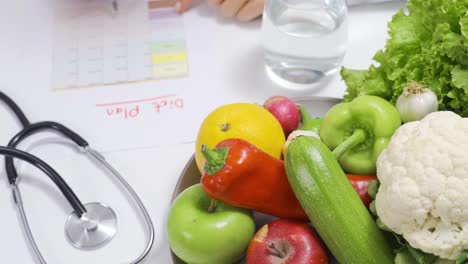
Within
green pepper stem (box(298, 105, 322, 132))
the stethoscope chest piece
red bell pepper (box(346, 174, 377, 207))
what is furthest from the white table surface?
red bell pepper (box(346, 174, 377, 207))

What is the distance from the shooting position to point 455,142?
21.9 inches

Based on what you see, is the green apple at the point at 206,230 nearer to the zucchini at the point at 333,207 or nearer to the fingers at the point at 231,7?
the zucchini at the point at 333,207

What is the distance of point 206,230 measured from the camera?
581 mm

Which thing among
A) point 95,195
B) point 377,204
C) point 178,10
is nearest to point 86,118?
point 95,195

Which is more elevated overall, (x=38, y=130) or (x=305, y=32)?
(x=305, y=32)

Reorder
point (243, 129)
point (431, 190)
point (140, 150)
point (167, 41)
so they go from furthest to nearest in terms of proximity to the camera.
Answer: point (167, 41) → point (140, 150) → point (243, 129) → point (431, 190)

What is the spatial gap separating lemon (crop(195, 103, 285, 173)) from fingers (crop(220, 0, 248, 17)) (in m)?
0.31

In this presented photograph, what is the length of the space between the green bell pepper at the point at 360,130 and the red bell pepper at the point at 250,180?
31 millimetres

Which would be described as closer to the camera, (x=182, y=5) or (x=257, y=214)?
(x=257, y=214)

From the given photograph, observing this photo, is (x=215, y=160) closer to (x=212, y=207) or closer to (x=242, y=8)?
(x=212, y=207)

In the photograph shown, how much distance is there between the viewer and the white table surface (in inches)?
26.7

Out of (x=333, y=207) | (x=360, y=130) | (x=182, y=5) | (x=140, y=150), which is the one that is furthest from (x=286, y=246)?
(x=182, y=5)

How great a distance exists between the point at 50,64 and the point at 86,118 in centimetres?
15

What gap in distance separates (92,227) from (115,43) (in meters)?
0.37
